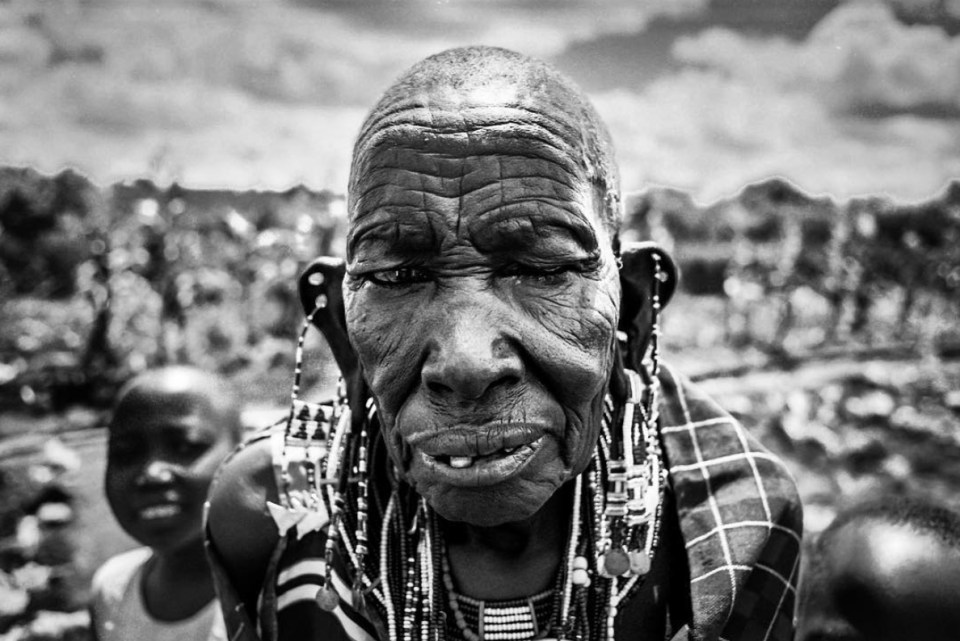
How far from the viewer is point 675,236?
20.2 ft

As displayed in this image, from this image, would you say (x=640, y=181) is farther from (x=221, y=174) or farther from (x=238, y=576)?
(x=238, y=576)

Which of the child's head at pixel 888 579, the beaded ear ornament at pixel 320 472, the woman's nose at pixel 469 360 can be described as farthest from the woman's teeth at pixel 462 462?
the child's head at pixel 888 579

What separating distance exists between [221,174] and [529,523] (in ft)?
16.0

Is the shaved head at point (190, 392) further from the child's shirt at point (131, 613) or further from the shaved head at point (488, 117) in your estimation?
the shaved head at point (488, 117)

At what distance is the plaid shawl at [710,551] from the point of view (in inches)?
72.5

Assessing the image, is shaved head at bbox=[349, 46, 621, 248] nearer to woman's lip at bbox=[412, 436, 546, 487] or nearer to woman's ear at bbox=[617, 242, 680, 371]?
woman's ear at bbox=[617, 242, 680, 371]

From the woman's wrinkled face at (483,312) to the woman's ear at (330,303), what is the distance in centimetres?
33

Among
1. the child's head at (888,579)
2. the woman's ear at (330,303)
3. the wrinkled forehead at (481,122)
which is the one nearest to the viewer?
the wrinkled forehead at (481,122)

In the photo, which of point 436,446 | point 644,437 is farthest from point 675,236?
point 436,446

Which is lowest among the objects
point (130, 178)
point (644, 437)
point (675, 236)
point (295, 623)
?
point (295, 623)

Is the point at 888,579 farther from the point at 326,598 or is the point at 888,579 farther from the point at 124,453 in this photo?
the point at 124,453

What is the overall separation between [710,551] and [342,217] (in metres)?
3.52

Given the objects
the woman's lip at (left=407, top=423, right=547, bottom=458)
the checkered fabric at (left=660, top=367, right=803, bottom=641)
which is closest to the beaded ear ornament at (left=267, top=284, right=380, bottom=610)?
the woman's lip at (left=407, top=423, right=547, bottom=458)

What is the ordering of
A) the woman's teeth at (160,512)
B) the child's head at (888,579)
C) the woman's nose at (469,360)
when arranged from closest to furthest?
the woman's nose at (469,360), the child's head at (888,579), the woman's teeth at (160,512)
